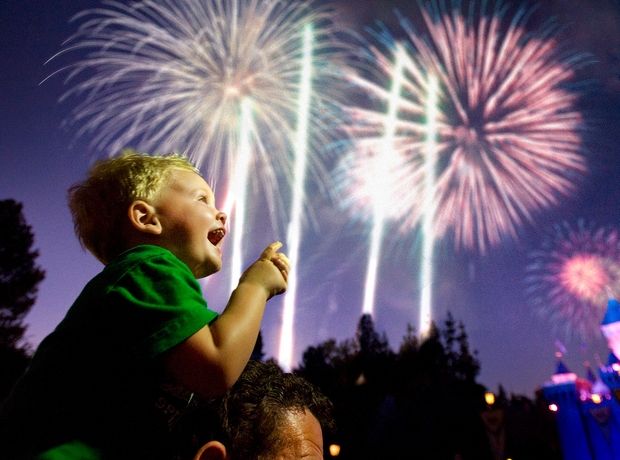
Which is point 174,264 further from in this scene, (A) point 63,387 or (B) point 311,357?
(B) point 311,357

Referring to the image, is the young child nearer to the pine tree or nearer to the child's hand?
the child's hand

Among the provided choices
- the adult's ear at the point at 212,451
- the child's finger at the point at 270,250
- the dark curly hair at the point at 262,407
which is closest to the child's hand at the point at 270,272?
the child's finger at the point at 270,250

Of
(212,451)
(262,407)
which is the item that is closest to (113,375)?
(212,451)

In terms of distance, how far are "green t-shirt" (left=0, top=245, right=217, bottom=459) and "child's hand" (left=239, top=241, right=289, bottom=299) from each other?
0.30 m

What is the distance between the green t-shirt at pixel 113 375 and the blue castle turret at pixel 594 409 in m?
28.2

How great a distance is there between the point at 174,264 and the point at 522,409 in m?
38.7

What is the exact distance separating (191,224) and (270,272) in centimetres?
45

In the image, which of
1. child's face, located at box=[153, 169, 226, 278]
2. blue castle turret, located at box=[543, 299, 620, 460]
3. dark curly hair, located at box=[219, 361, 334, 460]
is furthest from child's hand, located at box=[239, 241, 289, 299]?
blue castle turret, located at box=[543, 299, 620, 460]

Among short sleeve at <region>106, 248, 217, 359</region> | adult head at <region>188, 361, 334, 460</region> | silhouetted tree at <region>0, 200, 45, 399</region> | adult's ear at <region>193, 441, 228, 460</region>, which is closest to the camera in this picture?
short sleeve at <region>106, 248, 217, 359</region>

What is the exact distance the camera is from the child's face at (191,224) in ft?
6.35

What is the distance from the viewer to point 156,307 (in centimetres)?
135

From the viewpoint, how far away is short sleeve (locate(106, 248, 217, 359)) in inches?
52.0

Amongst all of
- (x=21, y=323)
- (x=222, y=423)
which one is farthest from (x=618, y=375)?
(x=21, y=323)

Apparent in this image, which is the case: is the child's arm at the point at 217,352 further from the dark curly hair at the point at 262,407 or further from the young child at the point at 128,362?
the dark curly hair at the point at 262,407
